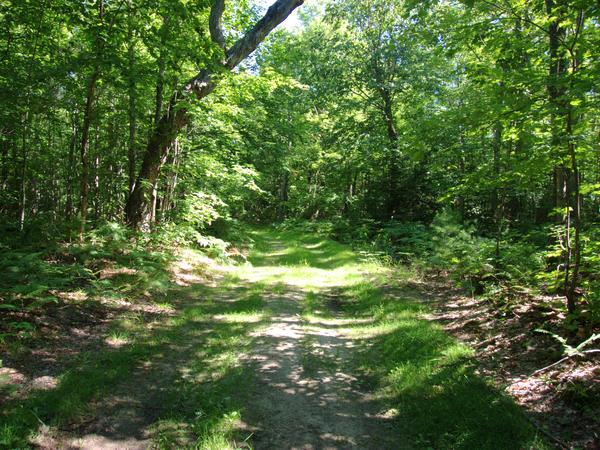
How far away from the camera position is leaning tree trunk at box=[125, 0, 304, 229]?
976 cm

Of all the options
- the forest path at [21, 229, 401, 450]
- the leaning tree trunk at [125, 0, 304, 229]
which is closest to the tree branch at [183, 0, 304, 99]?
the leaning tree trunk at [125, 0, 304, 229]

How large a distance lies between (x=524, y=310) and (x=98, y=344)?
6629 millimetres

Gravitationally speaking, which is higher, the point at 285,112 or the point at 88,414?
the point at 285,112

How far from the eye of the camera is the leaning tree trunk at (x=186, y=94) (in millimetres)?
9758

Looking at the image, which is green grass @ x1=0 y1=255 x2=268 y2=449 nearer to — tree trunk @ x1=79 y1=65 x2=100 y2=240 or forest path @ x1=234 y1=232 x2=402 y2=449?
forest path @ x1=234 y1=232 x2=402 y2=449

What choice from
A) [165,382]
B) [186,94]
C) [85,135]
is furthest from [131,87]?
[165,382]

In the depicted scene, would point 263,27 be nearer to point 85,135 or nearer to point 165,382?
point 85,135

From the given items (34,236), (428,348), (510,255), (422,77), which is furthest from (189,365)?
(422,77)

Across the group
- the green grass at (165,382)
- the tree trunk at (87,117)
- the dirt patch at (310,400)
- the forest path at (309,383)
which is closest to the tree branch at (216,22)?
the tree trunk at (87,117)

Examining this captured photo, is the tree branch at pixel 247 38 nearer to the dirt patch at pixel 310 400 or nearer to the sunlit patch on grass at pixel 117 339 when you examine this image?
the sunlit patch on grass at pixel 117 339

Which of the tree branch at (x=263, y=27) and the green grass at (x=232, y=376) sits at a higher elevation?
the tree branch at (x=263, y=27)

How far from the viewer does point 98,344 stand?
5492 millimetres

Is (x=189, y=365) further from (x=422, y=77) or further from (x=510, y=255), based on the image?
(x=422, y=77)

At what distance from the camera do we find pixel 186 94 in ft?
32.3
